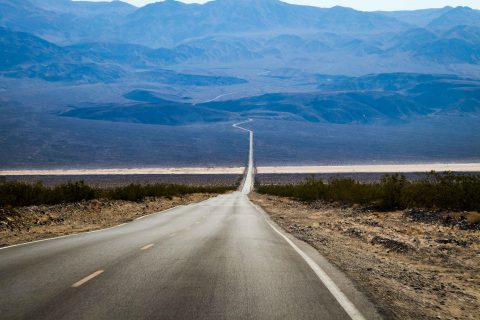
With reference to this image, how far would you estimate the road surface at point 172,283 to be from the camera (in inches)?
273

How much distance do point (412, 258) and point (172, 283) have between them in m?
6.56

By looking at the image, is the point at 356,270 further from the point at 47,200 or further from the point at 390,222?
the point at 47,200

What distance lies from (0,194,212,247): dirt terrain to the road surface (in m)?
4.85

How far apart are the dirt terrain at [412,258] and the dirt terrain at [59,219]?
28.3 feet

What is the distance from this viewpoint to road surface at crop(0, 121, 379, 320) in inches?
273

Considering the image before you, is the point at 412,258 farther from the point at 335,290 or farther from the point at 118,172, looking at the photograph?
the point at 118,172

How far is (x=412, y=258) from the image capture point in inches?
492

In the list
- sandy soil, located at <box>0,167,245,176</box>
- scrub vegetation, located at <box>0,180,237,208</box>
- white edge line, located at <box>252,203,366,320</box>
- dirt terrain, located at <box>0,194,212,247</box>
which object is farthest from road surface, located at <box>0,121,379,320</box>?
sandy soil, located at <box>0,167,245,176</box>

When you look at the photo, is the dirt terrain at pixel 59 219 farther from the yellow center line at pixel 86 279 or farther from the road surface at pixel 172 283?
the yellow center line at pixel 86 279

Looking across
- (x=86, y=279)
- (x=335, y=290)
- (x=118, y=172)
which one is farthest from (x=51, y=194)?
(x=118, y=172)

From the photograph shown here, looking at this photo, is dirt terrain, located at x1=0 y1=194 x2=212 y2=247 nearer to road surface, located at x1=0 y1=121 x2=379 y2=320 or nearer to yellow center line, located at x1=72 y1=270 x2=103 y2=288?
road surface, located at x1=0 y1=121 x2=379 y2=320

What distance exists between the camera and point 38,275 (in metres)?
9.18

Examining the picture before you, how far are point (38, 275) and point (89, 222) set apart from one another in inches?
593

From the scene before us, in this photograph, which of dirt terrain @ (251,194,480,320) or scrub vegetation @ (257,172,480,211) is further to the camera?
scrub vegetation @ (257,172,480,211)
